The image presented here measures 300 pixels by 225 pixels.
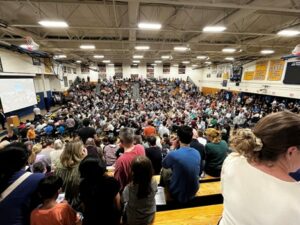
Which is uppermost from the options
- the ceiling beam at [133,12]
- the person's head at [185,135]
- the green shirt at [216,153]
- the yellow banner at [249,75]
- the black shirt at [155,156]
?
the ceiling beam at [133,12]

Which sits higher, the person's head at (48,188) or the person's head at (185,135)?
the person's head at (185,135)

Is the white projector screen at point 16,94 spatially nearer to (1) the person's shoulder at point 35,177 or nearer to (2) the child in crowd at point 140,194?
→ (1) the person's shoulder at point 35,177

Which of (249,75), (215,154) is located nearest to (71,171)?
(215,154)

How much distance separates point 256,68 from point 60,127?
1588cm

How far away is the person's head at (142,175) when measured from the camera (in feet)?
5.18

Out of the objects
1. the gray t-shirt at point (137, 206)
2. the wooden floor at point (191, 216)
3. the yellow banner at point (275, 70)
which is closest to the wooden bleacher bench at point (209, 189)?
the wooden floor at point (191, 216)

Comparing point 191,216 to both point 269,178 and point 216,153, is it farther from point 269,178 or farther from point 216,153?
point 269,178

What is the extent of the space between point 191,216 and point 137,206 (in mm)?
744

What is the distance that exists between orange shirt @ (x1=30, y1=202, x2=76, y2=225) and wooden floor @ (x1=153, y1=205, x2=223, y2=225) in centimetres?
93

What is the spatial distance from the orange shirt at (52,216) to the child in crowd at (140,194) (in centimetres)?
55

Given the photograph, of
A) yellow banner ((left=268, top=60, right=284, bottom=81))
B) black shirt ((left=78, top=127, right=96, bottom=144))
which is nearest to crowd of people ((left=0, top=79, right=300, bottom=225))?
black shirt ((left=78, top=127, right=96, bottom=144))

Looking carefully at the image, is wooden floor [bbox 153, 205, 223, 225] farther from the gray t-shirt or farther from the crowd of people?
the gray t-shirt

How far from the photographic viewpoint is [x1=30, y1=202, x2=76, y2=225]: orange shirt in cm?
145

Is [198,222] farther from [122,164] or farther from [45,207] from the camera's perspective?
[45,207]
